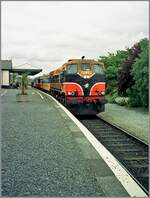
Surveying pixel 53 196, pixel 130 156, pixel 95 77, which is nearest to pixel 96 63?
pixel 95 77

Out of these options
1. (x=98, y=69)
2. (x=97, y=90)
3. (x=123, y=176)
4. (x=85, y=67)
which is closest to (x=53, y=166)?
(x=123, y=176)

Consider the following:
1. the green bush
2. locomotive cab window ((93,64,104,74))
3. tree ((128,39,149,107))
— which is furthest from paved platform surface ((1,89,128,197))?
the green bush

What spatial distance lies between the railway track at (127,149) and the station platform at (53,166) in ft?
2.65

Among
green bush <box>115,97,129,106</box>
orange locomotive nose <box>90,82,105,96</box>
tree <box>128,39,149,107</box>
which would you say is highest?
tree <box>128,39,149,107</box>

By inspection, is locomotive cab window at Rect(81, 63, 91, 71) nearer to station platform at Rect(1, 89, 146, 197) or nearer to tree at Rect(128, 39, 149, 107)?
tree at Rect(128, 39, 149, 107)

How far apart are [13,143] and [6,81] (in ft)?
196

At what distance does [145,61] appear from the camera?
1934cm

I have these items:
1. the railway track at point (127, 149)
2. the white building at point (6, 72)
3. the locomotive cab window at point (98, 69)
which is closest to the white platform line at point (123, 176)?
the railway track at point (127, 149)

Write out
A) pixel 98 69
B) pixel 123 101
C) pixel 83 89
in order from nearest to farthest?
pixel 83 89, pixel 98 69, pixel 123 101

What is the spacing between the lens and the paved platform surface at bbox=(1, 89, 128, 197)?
5758mm

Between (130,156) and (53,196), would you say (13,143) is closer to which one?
(130,156)

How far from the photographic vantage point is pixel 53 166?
23.2 ft

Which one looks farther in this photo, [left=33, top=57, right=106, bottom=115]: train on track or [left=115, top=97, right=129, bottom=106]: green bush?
[left=115, top=97, right=129, bottom=106]: green bush

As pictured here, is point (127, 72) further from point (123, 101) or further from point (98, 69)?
point (98, 69)
